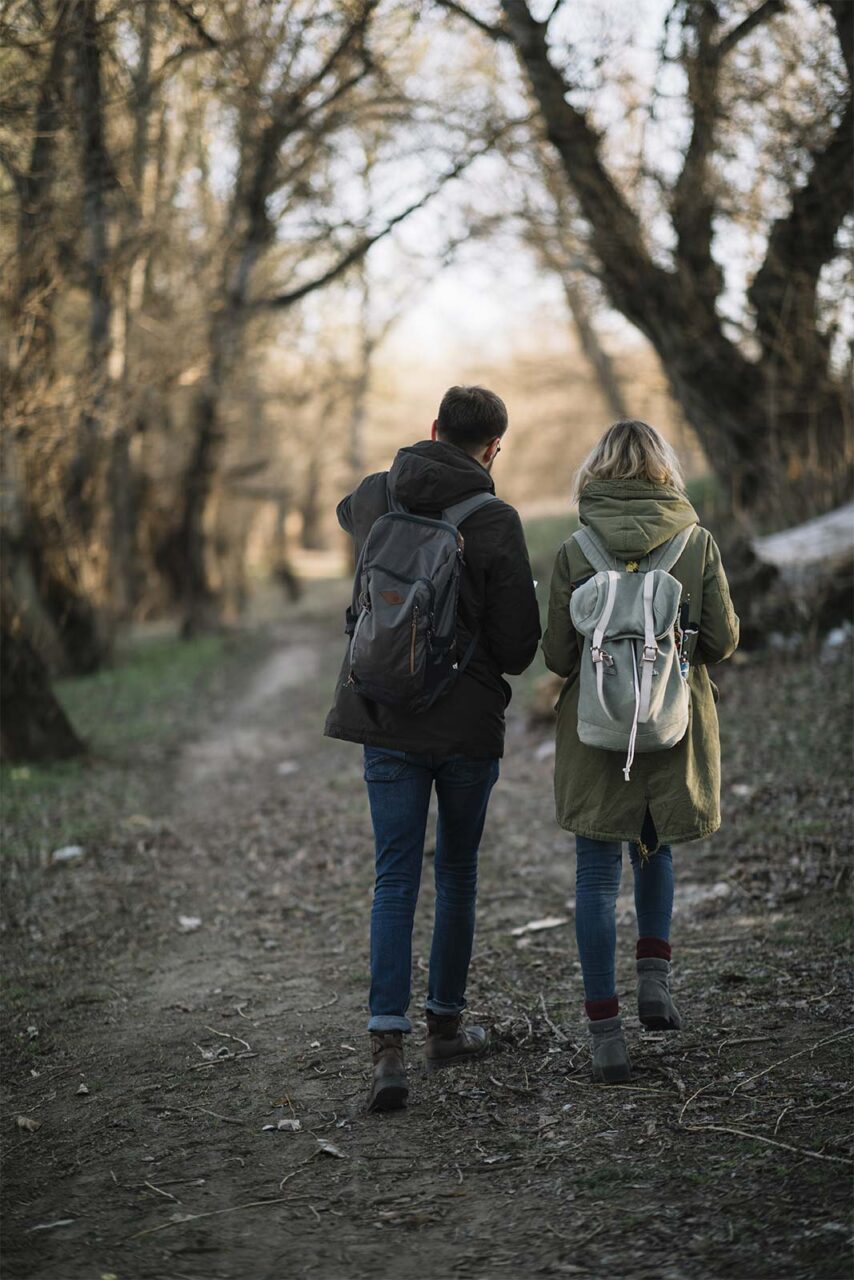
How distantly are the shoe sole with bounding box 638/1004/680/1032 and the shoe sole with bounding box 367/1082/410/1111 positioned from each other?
0.88 metres

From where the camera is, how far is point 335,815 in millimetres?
8789

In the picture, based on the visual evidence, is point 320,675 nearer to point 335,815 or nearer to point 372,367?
point 335,815

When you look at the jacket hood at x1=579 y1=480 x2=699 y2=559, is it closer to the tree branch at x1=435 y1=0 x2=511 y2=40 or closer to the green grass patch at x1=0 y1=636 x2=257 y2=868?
the green grass patch at x1=0 y1=636 x2=257 y2=868

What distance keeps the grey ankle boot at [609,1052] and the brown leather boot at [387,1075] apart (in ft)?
2.04

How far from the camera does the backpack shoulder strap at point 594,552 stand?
3.93m

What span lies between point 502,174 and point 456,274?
101 inches

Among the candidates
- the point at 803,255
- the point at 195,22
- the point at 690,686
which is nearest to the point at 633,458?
the point at 690,686

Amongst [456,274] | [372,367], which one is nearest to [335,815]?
[456,274]

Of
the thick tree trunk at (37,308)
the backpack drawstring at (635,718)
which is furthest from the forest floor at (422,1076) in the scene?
the thick tree trunk at (37,308)

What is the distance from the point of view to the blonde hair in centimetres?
402

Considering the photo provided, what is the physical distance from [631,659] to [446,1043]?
4.92 feet

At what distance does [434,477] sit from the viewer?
3850 mm

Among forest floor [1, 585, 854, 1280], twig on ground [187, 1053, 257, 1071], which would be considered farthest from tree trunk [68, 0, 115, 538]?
twig on ground [187, 1053, 257, 1071]

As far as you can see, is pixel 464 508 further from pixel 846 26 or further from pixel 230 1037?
pixel 846 26
